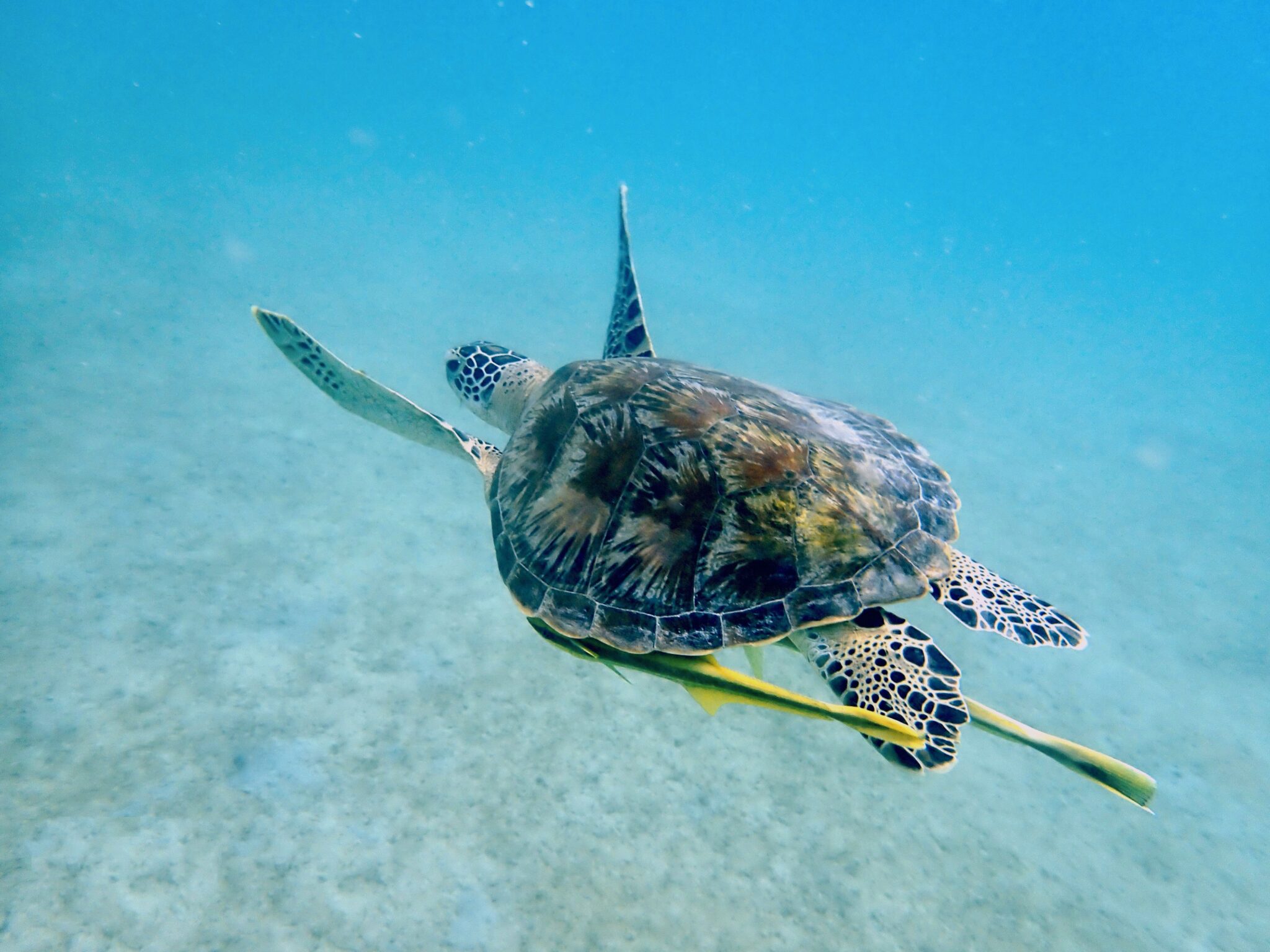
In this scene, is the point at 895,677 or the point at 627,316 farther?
the point at 627,316

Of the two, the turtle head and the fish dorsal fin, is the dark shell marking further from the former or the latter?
the turtle head

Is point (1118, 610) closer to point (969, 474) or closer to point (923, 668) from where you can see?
point (969, 474)

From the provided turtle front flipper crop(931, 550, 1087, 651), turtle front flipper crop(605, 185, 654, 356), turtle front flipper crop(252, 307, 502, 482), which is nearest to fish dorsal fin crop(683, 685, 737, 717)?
turtle front flipper crop(931, 550, 1087, 651)

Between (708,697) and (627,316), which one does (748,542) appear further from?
(627,316)

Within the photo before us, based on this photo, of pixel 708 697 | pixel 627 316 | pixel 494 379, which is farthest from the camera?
pixel 627 316

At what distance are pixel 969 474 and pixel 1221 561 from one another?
3.00m

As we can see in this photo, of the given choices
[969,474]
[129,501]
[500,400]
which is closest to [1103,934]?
[500,400]

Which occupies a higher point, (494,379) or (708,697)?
(494,379)

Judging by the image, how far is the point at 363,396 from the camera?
346 cm

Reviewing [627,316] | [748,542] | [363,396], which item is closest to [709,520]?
[748,542]

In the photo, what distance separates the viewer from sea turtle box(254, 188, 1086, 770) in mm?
2113

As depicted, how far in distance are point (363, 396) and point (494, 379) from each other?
0.96 meters

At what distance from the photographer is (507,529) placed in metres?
2.82

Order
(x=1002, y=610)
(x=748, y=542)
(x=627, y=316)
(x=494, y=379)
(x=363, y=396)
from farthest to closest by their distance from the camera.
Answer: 1. (x=627, y=316)
2. (x=494, y=379)
3. (x=363, y=396)
4. (x=1002, y=610)
5. (x=748, y=542)
